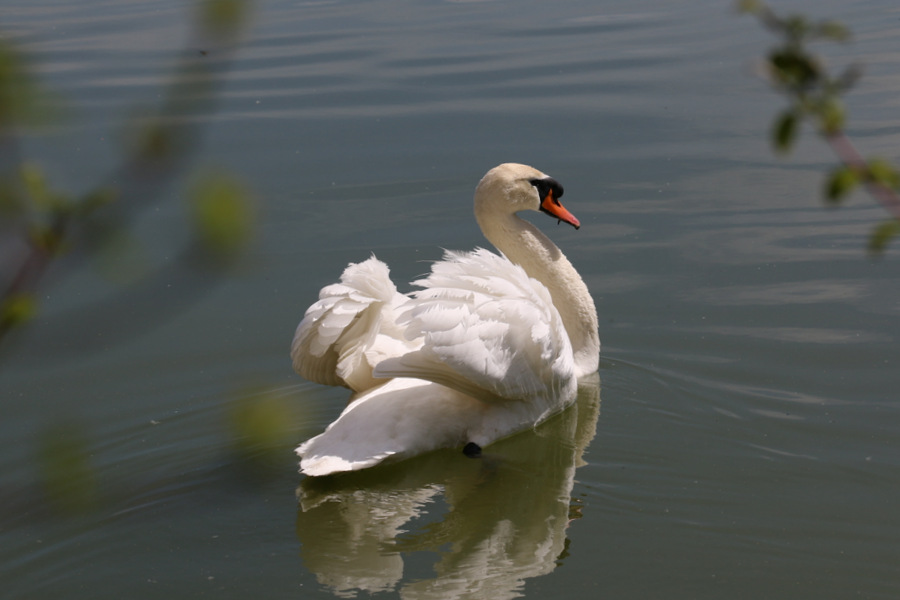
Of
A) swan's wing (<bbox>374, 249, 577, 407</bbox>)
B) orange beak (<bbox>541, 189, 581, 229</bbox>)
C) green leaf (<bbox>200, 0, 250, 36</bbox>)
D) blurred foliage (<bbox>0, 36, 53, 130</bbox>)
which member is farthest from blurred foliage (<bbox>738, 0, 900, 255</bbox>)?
orange beak (<bbox>541, 189, 581, 229</bbox>)

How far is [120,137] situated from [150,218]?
845cm

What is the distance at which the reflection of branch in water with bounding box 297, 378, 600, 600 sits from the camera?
4.35 m

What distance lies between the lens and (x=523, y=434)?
19.3ft

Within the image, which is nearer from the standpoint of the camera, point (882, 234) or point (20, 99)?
point (20, 99)

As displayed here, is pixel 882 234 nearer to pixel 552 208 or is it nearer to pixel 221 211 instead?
pixel 221 211

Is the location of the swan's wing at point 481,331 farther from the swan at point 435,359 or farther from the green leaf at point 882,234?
the green leaf at point 882,234

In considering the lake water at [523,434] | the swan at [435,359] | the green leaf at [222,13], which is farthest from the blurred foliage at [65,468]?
the swan at [435,359]

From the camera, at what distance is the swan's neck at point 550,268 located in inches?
260

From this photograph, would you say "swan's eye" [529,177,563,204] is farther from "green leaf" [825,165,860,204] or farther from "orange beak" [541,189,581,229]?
"green leaf" [825,165,860,204]

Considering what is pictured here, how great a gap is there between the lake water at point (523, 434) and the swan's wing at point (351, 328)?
0.39m

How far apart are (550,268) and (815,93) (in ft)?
18.8

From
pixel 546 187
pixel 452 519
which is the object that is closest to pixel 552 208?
pixel 546 187

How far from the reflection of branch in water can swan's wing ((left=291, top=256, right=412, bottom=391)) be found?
58 cm

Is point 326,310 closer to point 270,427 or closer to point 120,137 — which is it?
point 270,427
